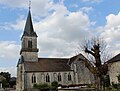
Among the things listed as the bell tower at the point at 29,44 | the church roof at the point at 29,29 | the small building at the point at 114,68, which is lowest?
the small building at the point at 114,68

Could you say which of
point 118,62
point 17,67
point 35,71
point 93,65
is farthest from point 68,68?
point 93,65

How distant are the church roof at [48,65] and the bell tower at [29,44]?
195 cm

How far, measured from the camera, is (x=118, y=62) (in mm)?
45812

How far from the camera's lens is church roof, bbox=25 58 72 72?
63.4 meters

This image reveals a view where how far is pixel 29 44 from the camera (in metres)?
67.2

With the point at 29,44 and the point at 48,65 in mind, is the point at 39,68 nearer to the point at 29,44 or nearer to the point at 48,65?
the point at 48,65

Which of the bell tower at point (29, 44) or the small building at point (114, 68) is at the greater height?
the bell tower at point (29, 44)

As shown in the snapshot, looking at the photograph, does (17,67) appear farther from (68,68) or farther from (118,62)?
(118,62)

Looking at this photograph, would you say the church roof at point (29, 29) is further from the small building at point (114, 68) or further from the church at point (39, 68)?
the small building at point (114, 68)

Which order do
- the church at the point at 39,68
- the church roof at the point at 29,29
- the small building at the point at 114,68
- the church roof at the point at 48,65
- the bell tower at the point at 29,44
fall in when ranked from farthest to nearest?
1. the church roof at the point at 29,29
2. the bell tower at the point at 29,44
3. the church roof at the point at 48,65
4. the church at the point at 39,68
5. the small building at the point at 114,68

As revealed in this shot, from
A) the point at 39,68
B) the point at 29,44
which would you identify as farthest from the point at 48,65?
the point at 29,44

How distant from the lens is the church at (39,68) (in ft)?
206

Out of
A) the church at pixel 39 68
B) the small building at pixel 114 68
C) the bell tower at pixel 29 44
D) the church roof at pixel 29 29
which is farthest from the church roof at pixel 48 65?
the small building at pixel 114 68

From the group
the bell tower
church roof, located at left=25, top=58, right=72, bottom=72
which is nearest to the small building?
church roof, located at left=25, top=58, right=72, bottom=72
